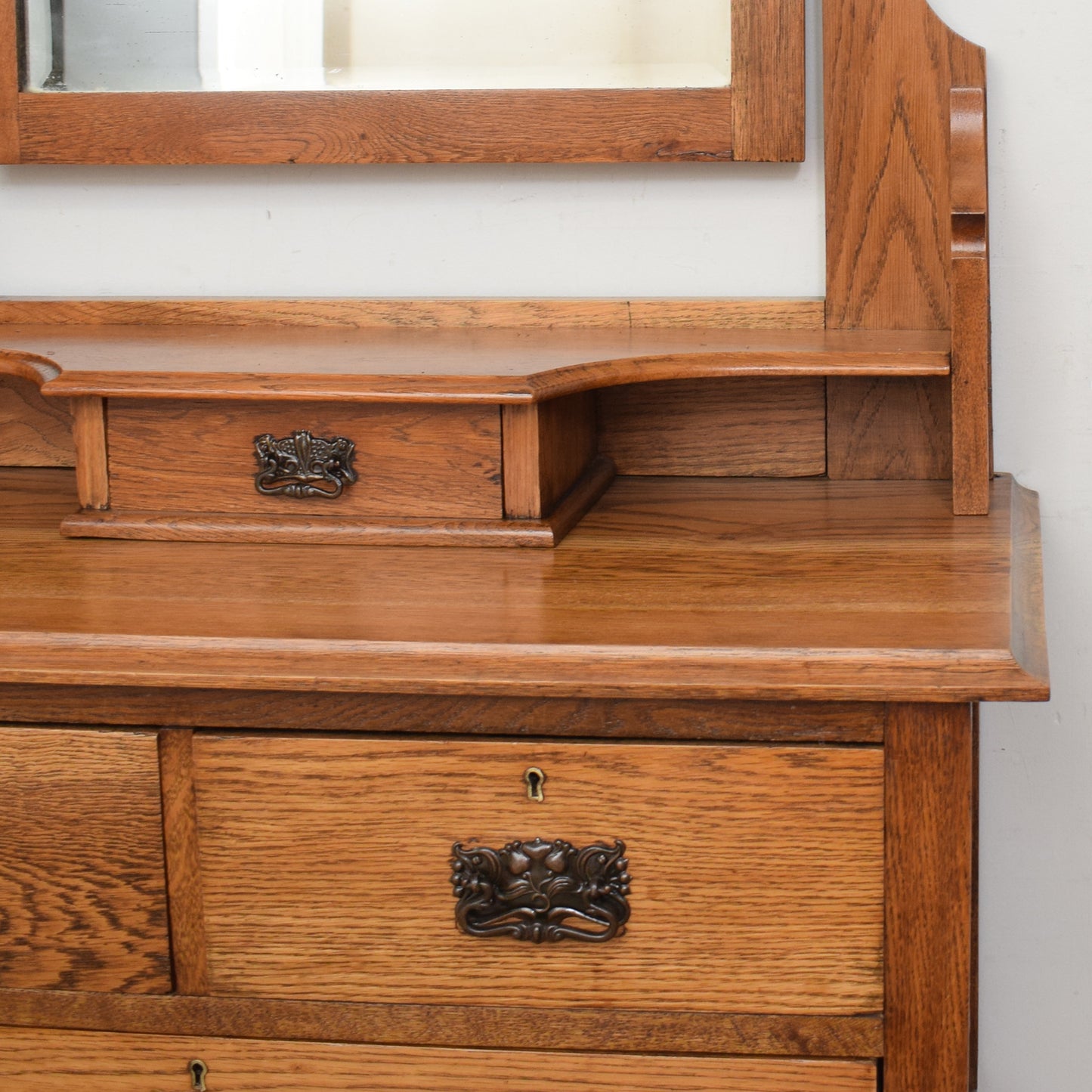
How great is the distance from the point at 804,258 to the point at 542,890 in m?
0.71

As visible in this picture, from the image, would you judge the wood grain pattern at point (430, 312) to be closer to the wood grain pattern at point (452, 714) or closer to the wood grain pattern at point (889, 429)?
the wood grain pattern at point (889, 429)

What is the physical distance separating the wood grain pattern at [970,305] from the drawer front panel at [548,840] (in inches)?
14.0

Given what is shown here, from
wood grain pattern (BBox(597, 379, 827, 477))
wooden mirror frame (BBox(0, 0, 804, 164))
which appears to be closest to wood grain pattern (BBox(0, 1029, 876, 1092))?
wood grain pattern (BBox(597, 379, 827, 477))

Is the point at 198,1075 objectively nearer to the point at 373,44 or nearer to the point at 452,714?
the point at 452,714

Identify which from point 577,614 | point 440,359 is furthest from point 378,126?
point 577,614

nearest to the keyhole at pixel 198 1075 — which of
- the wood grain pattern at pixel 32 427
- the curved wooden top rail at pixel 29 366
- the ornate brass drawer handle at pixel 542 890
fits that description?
the ornate brass drawer handle at pixel 542 890

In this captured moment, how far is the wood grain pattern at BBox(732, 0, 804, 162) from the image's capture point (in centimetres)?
126

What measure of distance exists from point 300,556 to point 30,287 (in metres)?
0.59

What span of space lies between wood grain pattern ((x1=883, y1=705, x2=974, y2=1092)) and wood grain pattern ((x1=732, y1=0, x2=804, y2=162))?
26.0 inches

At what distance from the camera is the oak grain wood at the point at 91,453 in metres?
1.06

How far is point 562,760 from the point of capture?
0.81 meters

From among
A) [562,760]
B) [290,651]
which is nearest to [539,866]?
[562,760]

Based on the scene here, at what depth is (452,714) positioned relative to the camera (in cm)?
82

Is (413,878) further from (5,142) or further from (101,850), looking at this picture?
(5,142)
